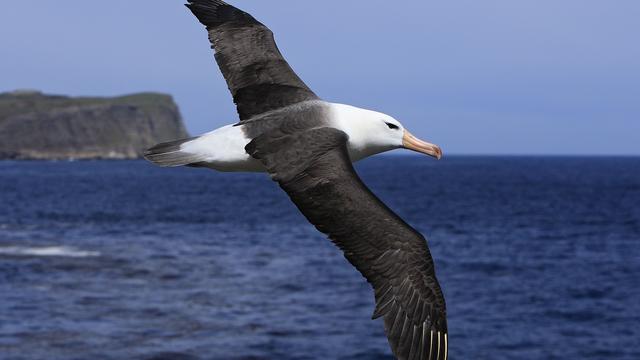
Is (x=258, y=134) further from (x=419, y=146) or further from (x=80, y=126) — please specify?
(x=80, y=126)

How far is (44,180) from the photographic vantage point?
122000mm

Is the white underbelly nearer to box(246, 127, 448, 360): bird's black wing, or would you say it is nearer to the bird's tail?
the bird's tail

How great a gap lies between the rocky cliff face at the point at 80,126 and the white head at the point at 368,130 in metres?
143

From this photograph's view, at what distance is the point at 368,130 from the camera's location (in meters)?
7.29

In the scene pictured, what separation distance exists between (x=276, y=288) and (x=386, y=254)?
2646 centimetres

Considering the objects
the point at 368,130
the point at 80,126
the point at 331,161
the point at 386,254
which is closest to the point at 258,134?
the point at 331,161

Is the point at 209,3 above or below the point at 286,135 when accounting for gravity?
above

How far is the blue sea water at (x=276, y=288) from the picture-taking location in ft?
81.3

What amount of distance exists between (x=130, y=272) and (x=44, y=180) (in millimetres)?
90913

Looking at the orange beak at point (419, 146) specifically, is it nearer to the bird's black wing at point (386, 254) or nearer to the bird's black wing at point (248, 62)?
Result: the bird's black wing at point (248, 62)

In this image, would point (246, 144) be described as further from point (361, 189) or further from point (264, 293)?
point (264, 293)

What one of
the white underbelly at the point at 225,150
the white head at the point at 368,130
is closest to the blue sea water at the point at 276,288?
the white head at the point at 368,130

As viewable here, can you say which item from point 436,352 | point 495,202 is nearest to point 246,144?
point 436,352

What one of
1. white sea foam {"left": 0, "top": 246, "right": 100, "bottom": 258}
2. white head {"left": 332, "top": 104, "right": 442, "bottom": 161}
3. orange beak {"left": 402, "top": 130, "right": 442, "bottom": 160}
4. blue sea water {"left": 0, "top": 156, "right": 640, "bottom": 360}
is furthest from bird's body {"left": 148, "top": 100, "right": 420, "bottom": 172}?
white sea foam {"left": 0, "top": 246, "right": 100, "bottom": 258}
